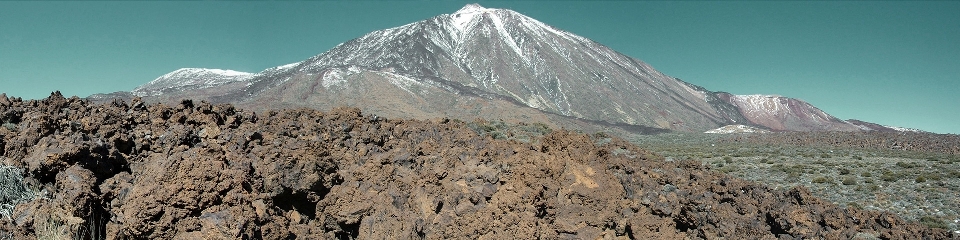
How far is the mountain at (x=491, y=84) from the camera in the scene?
183 ft

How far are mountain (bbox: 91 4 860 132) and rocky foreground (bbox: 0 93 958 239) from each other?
140 feet

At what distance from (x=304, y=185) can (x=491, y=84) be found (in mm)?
83420

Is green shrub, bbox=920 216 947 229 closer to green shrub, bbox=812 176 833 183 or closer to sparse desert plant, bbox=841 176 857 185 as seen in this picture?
sparse desert plant, bbox=841 176 857 185

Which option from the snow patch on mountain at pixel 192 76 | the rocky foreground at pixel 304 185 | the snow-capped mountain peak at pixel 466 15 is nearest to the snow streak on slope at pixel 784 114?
the snow-capped mountain peak at pixel 466 15

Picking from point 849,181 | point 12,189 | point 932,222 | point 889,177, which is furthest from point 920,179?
point 12,189

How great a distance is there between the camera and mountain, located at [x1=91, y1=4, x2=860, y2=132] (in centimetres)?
5578

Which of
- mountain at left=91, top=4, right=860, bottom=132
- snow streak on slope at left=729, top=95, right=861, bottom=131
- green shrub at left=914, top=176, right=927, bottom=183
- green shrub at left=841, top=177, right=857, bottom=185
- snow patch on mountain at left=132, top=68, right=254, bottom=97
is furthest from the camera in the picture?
snow streak on slope at left=729, top=95, right=861, bottom=131

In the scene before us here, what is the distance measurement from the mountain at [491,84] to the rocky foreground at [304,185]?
1684 inches

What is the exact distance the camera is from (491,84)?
3425 inches

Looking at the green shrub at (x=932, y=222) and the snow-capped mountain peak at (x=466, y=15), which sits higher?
the snow-capped mountain peak at (x=466, y=15)

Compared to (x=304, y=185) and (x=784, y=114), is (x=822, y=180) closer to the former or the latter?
(x=304, y=185)

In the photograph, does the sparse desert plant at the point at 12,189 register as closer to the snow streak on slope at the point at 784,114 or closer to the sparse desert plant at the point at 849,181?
the sparse desert plant at the point at 849,181

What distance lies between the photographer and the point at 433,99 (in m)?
57.5

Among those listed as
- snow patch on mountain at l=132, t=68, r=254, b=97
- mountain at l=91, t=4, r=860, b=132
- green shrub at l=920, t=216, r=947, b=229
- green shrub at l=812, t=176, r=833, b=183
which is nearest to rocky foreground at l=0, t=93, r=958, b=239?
green shrub at l=920, t=216, r=947, b=229
